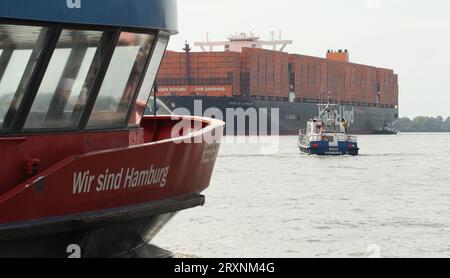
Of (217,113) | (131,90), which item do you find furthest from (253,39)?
(131,90)

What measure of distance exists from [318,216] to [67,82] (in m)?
21.3

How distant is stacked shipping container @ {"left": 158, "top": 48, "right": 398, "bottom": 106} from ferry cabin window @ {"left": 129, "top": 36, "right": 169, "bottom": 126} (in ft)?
433

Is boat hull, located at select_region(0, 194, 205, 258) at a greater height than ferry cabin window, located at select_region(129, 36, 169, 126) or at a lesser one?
lesser

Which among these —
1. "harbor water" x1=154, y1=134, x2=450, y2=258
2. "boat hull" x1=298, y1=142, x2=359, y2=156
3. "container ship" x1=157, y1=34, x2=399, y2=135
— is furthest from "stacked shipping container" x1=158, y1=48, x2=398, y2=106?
"harbor water" x1=154, y1=134, x2=450, y2=258

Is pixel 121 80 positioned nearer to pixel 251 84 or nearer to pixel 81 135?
pixel 81 135

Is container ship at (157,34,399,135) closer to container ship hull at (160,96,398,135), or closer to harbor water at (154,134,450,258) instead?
container ship hull at (160,96,398,135)

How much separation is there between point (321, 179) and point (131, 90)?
127 feet

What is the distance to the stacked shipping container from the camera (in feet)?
497

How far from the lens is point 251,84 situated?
151125 mm

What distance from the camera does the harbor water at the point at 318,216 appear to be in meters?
22.2

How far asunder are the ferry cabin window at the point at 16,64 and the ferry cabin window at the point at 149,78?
2.41 metres

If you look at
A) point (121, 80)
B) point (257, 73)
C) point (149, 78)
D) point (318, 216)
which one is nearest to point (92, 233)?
point (121, 80)

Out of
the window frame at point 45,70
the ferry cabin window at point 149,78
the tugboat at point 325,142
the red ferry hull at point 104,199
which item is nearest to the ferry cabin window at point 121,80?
the window frame at point 45,70

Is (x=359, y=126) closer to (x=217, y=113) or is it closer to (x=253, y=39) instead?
(x=253, y=39)
